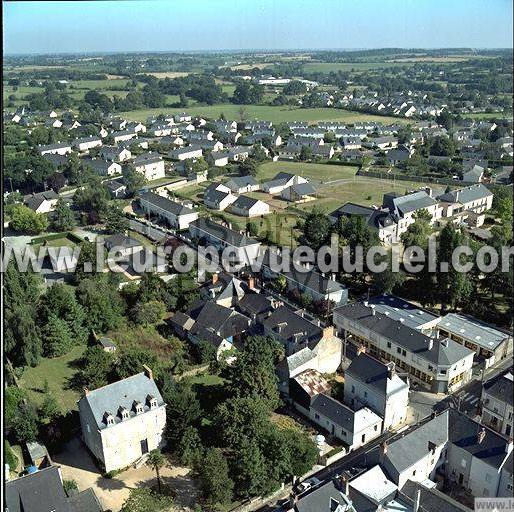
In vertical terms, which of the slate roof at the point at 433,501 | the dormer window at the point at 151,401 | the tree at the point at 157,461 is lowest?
the tree at the point at 157,461

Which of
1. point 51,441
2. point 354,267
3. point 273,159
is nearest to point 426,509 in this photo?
point 51,441

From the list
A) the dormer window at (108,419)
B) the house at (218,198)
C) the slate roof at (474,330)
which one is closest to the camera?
the dormer window at (108,419)

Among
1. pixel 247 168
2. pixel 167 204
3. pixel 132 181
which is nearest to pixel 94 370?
pixel 167 204

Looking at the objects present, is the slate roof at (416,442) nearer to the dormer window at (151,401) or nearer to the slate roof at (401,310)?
the slate roof at (401,310)

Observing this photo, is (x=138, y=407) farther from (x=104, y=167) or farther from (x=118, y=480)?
(x=104, y=167)

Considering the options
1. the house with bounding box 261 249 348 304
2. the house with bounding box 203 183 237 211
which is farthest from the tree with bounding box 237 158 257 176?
the house with bounding box 261 249 348 304

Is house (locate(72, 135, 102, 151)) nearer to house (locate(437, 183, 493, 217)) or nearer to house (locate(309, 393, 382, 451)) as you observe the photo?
house (locate(437, 183, 493, 217))

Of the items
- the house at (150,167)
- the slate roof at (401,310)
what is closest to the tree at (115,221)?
the house at (150,167)
